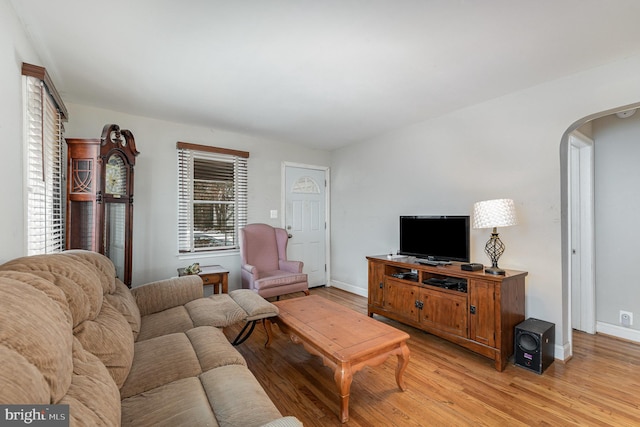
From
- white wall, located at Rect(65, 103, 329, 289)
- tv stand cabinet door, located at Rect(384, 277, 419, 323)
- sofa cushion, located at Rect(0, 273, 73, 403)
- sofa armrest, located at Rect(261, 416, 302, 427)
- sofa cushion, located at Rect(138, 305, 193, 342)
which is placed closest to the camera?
sofa cushion, located at Rect(0, 273, 73, 403)

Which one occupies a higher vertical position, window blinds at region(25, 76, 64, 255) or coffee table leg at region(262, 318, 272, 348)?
window blinds at region(25, 76, 64, 255)

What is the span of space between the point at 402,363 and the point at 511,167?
210 centimetres

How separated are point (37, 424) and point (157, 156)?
3325mm

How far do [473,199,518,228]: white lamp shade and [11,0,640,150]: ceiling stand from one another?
3.51 feet

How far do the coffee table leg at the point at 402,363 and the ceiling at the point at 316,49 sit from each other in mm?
2091

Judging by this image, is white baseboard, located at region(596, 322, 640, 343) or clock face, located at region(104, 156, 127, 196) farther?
white baseboard, located at region(596, 322, 640, 343)

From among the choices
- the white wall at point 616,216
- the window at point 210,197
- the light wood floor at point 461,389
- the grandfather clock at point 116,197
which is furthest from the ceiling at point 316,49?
the light wood floor at point 461,389

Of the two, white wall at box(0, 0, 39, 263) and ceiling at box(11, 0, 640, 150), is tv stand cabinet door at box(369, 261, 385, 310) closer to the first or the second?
ceiling at box(11, 0, 640, 150)

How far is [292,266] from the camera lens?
12.4ft

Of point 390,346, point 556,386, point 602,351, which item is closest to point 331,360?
point 390,346

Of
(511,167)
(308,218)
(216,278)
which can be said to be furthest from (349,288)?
(511,167)

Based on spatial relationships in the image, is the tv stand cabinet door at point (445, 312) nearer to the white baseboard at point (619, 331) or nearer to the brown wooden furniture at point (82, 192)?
the white baseboard at point (619, 331)

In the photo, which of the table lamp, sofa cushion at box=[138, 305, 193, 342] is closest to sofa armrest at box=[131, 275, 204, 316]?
sofa cushion at box=[138, 305, 193, 342]

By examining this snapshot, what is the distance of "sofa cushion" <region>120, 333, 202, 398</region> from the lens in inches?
51.2
